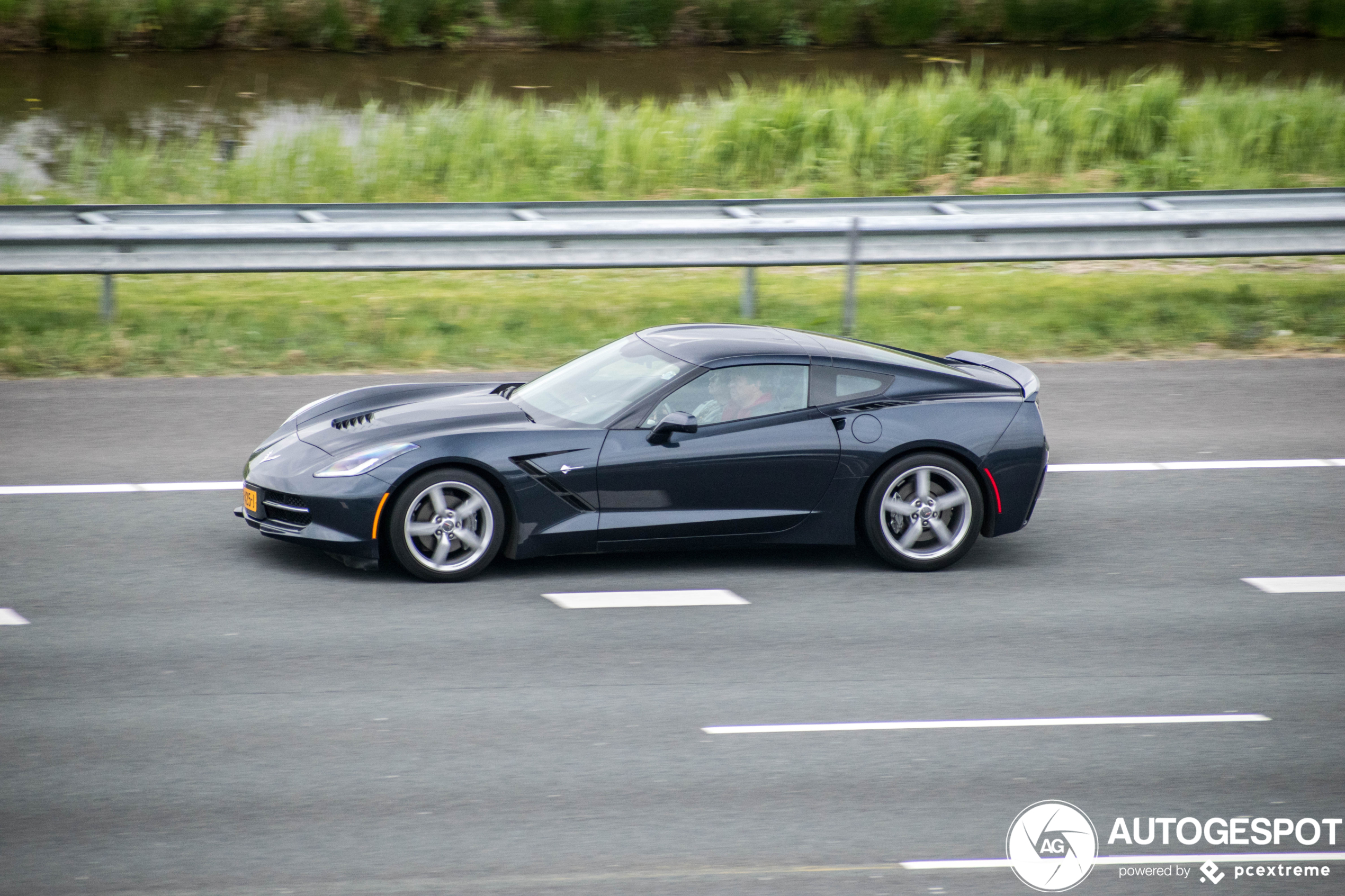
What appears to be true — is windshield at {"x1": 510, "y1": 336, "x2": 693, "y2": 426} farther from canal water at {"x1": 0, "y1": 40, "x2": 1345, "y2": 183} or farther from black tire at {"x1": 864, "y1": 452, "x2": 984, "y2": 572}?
canal water at {"x1": 0, "y1": 40, "x2": 1345, "y2": 183}

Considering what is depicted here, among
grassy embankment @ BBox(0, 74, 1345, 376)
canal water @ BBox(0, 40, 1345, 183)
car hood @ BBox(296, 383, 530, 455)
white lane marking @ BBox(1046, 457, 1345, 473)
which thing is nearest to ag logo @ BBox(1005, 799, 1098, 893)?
car hood @ BBox(296, 383, 530, 455)

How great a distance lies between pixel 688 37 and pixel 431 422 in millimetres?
20424

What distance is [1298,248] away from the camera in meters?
12.9

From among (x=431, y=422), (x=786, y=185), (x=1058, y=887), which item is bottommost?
(x=1058, y=887)

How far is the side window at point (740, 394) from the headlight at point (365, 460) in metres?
1.25

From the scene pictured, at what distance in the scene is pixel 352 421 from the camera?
7.70 metres

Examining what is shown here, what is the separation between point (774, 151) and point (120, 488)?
1016 cm

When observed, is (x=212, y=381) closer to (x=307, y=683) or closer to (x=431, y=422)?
(x=431, y=422)

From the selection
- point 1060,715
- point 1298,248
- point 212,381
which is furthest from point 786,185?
point 1060,715

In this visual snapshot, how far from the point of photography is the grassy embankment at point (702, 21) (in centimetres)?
2498

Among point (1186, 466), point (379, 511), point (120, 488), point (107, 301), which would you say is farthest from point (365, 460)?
point (107, 301)

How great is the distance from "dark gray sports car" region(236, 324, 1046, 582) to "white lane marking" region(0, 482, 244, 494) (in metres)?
1.10

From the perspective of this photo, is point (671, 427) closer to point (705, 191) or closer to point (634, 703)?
point (634, 703)

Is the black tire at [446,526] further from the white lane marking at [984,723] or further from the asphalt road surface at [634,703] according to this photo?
the white lane marking at [984,723]
